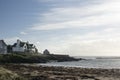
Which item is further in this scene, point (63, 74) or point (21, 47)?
point (21, 47)

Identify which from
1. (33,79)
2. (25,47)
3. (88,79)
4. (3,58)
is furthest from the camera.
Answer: (25,47)

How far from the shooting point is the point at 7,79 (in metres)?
25.2

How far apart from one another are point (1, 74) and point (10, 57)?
78.9 metres

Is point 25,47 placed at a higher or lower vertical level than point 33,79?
higher

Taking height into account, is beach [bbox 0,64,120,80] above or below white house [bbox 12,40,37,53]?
below

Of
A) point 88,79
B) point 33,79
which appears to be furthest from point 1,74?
point 88,79

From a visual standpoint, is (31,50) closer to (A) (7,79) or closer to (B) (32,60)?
(B) (32,60)

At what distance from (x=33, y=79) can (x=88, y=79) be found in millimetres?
8233

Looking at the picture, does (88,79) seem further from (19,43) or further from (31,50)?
(31,50)

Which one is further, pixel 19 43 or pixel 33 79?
pixel 19 43

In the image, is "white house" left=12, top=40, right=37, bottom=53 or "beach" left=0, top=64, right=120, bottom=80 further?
"white house" left=12, top=40, right=37, bottom=53

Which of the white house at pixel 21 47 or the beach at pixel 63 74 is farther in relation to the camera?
the white house at pixel 21 47

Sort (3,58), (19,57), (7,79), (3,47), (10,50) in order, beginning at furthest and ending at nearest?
(10,50) → (3,47) → (19,57) → (3,58) → (7,79)

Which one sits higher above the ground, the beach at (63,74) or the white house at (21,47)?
the white house at (21,47)
